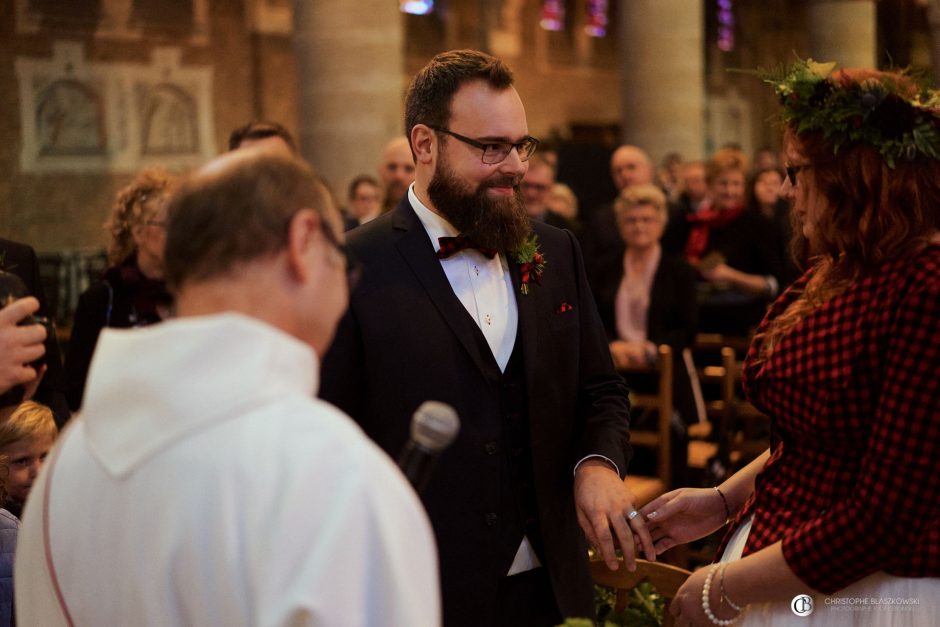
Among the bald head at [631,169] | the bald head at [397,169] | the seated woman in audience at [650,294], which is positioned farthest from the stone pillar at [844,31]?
the bald head at [397,169]

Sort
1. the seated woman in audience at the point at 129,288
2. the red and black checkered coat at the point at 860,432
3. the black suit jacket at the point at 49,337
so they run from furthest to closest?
the seated woman in audience at the point at 129,288, the black suit jacket at the point at 49,337, the red and black checkered coat at the point at 860,432

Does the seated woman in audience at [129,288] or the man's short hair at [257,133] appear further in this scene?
the man's short hair at [257,133]

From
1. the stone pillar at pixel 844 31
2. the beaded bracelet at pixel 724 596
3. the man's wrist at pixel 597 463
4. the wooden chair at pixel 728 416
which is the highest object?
the stone pillar at pixel 844 31

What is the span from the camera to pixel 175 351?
1.35m

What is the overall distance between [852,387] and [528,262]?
866 millimetres

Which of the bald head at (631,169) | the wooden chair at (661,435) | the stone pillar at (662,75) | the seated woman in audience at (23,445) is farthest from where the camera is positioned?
the stone pillar at (662,75)

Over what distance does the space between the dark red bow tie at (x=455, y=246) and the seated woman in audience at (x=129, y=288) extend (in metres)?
1.64

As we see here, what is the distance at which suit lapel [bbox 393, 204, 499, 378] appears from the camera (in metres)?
2.57

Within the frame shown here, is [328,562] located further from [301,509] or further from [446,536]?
[446,536]

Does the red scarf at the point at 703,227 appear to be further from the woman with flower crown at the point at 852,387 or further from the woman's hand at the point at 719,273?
the woman with flower crown at the point at 852,387

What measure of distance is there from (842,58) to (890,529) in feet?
46.7

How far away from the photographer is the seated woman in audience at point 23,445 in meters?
3.07

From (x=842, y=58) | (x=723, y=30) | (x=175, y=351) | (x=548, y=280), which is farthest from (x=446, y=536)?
(x=723, y=30)

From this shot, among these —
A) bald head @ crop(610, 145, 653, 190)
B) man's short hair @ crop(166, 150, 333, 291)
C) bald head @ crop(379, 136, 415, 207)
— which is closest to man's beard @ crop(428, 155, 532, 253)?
man's short hair @ crop(166, 150, 333, 291)
